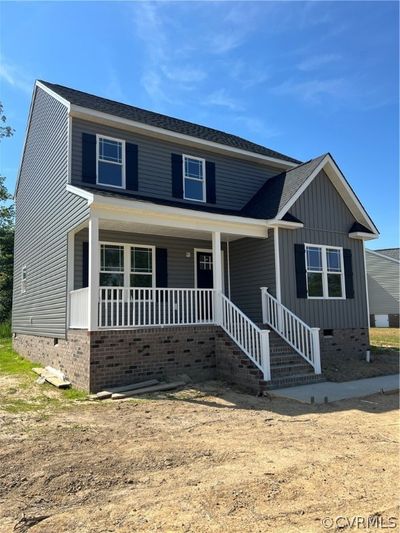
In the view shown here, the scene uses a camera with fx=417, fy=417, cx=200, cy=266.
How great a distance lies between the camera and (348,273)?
13.3 metres

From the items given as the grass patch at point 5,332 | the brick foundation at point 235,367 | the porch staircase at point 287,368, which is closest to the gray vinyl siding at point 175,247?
the brick foundation at point 235,367

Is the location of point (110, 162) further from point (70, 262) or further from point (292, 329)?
point (292, 329)

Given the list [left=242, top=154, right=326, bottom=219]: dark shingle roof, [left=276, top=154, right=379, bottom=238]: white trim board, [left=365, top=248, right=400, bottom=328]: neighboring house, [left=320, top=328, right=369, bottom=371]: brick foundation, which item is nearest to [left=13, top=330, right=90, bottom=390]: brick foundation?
[left=242, top=154, right=326, bottom=219]: dark shingle roof

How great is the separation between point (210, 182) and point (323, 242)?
4004mm

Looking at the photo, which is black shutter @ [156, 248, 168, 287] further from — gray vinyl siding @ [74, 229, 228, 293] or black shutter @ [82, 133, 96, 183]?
black shutter @ [82, 133, 96, 183]

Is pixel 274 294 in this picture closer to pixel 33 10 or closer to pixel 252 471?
pixel 252 471

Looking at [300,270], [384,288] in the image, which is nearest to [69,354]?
[300,270]

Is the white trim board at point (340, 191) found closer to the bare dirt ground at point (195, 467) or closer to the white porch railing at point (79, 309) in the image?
the white porch railing at point (79, 309)

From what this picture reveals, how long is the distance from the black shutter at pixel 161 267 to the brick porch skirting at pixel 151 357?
96.4 inches

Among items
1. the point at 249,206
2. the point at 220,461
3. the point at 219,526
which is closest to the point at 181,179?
the point at 249,206

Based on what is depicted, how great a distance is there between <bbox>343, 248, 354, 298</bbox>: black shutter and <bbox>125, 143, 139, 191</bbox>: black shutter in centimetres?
694

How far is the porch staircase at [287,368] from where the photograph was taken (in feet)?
29.9

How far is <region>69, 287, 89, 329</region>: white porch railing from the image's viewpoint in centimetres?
911

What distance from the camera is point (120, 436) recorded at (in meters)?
5.72
